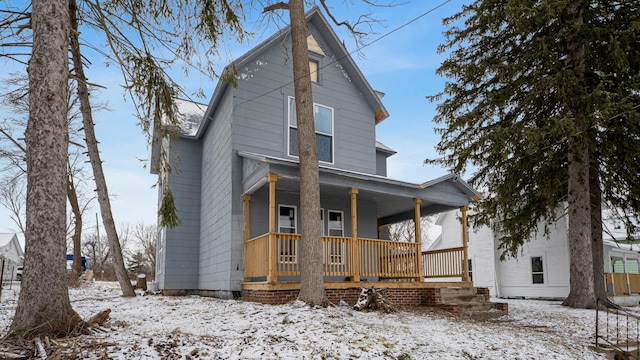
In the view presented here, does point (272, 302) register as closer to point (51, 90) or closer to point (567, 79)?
point (51, 90)

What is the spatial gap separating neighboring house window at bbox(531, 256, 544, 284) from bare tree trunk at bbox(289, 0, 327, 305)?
15.2 m

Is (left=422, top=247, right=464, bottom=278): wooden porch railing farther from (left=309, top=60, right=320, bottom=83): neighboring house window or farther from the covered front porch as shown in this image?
(left=309, top=60, right=320, bottom=83): neighboring house window

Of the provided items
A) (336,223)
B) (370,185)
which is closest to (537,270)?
(336,223)

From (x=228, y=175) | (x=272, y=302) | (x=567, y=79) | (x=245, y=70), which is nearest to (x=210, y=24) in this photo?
(x=245, y=70)

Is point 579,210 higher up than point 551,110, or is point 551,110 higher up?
point 551,110

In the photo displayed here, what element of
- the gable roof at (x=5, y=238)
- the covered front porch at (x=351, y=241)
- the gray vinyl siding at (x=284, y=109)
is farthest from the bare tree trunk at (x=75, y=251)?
the gable roof at (x=5, y=238)

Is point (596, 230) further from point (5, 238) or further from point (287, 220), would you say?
point (5, 238)

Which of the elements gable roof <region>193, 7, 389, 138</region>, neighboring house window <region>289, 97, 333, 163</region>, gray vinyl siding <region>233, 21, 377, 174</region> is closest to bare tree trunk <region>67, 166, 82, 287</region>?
gable roof <region>193, 7, 389, 138</region>

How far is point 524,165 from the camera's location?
44.1 feet

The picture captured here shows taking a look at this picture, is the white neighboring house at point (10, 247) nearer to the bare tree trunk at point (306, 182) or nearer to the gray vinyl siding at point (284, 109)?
the gray vinyl siding at point (284, 109)

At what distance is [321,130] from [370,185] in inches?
111

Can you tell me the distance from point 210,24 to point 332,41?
5.35m

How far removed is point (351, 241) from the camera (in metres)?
11.0

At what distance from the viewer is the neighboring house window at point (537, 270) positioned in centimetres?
2025
